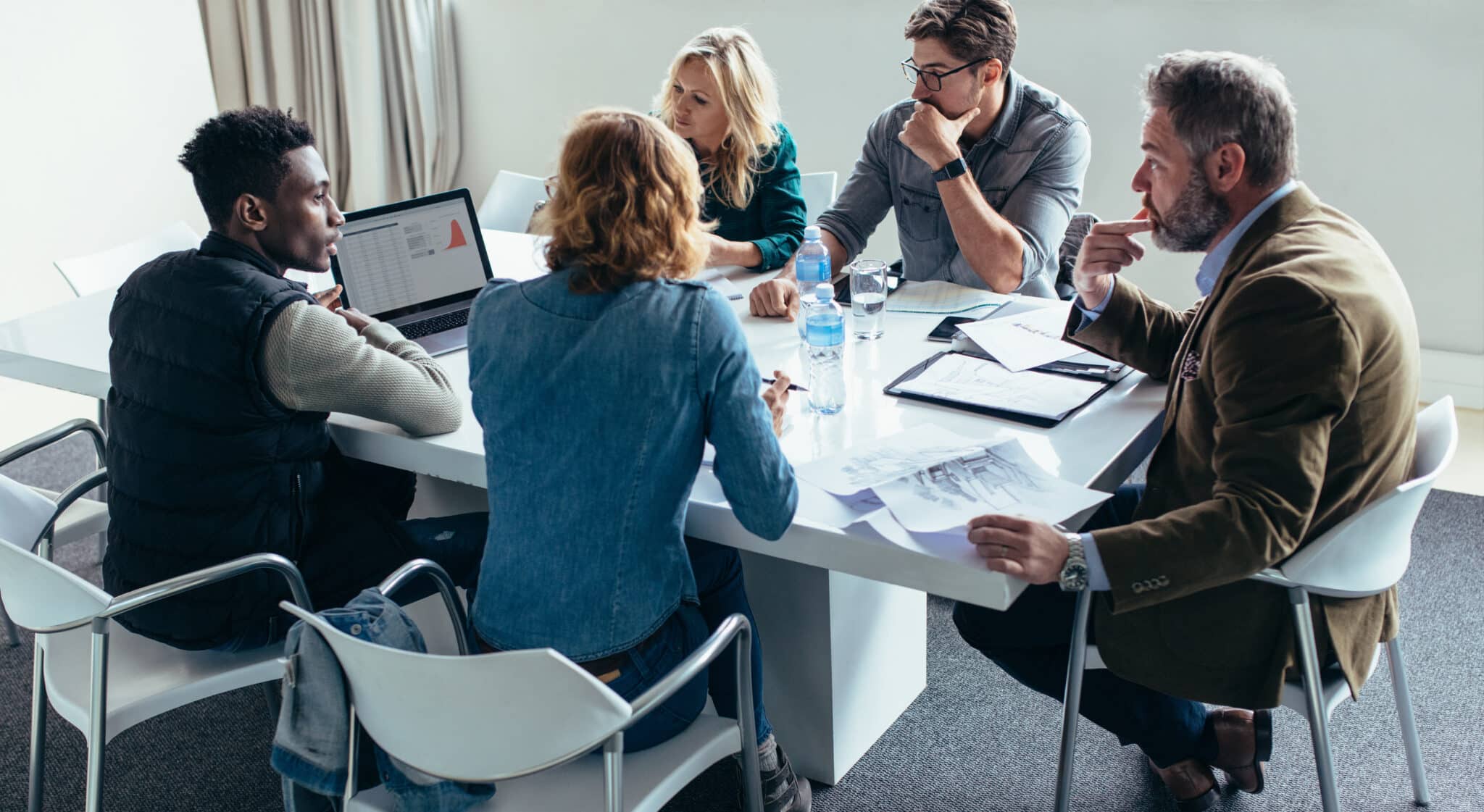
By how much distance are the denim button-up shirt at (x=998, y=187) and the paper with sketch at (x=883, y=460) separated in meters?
0.91

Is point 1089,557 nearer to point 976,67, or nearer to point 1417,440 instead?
point 1417,440

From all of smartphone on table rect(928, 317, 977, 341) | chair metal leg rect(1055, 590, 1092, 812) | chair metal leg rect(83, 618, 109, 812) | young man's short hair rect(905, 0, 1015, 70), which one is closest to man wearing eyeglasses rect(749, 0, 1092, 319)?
young man's short hair rect(905, 0, 1015, 70)

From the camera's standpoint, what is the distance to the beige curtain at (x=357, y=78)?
525cm

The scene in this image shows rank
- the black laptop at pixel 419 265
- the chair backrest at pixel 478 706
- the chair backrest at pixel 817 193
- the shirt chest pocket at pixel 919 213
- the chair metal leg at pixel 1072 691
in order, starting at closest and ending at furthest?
the chair backrest at pixel 478 706, the chair metal leg at pixel 1072 691, the black laptop at pixel 419 265, the shirt chest pocket at pixel 919 213, the chair backrest at pixel 817 193

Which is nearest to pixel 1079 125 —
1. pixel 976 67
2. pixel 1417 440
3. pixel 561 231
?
pixel 976 67

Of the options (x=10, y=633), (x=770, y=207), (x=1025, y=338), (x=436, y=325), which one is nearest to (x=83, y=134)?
(x=10, y=633)

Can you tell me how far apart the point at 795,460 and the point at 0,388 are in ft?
13.1

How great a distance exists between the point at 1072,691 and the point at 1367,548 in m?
0.45

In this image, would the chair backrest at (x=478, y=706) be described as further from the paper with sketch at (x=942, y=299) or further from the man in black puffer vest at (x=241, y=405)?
the paper with sketch at (x=942, y=299)

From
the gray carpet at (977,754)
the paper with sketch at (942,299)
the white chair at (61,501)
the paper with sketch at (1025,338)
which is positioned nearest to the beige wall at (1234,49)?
the gray carpet at (977,754)

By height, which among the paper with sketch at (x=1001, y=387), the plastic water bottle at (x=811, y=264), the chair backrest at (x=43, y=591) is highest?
the plastic water bottle at (x=811, y=264)

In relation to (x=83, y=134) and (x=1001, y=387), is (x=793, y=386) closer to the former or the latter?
(x=1001, y=387)

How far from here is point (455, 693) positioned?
1.24 metres

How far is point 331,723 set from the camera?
1405 millimetres
